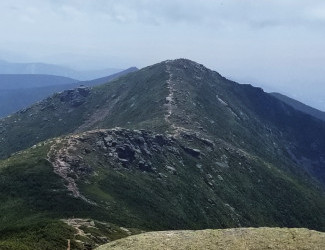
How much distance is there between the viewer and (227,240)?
50000 mm

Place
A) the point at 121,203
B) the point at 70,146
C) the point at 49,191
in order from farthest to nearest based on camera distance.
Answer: the point at 70,146 < the point at 121,203 < the point at 49,191

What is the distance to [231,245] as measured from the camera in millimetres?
48844

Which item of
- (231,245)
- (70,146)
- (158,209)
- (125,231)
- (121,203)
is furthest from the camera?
(70,146)

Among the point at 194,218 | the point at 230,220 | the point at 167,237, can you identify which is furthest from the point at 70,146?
the point at 167,237

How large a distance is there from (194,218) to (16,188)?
73.8 metres

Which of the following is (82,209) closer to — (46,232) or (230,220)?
(46,232)

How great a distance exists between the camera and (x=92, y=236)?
11044 centimetres

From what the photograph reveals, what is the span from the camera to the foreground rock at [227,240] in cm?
4847

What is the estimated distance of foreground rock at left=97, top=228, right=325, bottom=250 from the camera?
159ft

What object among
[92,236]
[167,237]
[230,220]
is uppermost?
[167,237]

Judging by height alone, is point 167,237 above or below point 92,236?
above

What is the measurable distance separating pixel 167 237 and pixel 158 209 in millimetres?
123804

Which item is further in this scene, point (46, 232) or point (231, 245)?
point (46, 232)

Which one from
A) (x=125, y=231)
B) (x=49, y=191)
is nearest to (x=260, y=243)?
(x=125, y=231)
